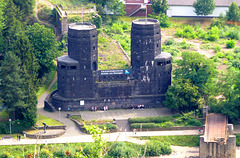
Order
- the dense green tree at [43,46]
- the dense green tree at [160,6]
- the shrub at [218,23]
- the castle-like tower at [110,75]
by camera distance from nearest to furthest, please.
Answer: the castle-like tower at [110,75] < the dense green tree at [43,46] < the shrub at [218,23] < the dense green tree at [160,6]

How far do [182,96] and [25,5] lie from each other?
55758mm

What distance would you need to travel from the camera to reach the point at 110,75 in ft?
470

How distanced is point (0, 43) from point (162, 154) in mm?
49889

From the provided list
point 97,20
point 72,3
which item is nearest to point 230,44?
point 97,20

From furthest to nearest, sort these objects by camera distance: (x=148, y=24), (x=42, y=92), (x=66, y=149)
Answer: (x=42, y=92), (x=148, y=24), (x=66, y=149)

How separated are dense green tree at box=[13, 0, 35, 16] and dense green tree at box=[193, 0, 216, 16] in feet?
149

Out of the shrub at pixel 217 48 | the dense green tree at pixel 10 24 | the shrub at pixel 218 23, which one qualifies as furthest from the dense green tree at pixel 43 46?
the shrub at pixel 218 23

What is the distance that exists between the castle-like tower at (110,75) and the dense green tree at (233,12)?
55.1 metres

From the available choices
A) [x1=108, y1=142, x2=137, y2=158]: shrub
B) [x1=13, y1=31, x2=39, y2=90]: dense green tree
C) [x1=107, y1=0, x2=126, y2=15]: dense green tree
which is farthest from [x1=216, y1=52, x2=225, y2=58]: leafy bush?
[x1=108, y1=142, x2=137, y2=158]: shrub

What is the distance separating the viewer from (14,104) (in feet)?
436

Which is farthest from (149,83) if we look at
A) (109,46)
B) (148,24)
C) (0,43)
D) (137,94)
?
(0,43)

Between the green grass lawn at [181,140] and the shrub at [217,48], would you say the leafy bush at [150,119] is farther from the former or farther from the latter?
the shrub at [217,48]

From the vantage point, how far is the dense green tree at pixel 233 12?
193 metres

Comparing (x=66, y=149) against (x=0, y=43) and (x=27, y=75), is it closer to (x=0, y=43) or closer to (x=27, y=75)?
(x=27, y=75)
